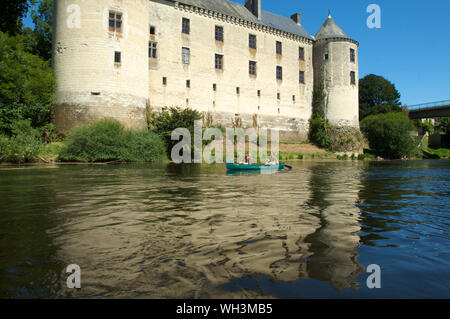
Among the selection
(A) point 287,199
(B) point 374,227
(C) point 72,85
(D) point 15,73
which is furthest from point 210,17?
(B) point 374,227

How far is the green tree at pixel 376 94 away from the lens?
56.1m

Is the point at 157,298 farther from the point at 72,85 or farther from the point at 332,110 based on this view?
the point at 332,110

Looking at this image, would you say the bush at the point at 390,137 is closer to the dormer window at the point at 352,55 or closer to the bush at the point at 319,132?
the bush at the point at 319,132

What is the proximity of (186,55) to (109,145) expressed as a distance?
13.1 metres

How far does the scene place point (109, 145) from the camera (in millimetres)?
23016

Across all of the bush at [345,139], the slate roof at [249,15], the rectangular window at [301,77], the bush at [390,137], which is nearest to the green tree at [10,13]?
the slate roof at [249,15]

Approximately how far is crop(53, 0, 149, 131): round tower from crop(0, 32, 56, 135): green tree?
3.32 ft

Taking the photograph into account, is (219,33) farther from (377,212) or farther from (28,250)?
(28,250)

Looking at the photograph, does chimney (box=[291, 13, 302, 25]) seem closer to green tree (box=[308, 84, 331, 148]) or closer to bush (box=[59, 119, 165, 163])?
green tree (box=[308, 84, 331, 148])

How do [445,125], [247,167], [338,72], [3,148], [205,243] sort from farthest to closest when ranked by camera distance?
[445,125] → [338,72] → [3,148] → [247,167] → [205,243]

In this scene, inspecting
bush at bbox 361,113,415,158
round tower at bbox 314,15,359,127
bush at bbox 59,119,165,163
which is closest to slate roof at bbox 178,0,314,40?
round tower at bbox 314,15,359,127

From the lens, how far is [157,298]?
275cm

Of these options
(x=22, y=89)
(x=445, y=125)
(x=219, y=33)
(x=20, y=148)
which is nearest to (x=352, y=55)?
(x=219, y=33)
